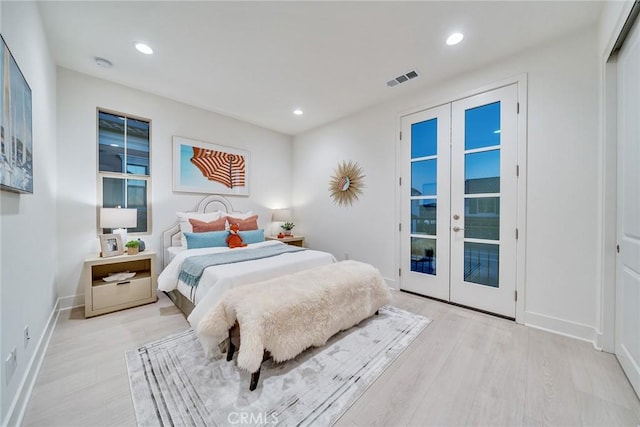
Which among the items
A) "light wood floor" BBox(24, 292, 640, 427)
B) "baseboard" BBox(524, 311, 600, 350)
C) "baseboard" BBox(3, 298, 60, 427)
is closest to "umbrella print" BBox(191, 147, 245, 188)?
"light wood floor" BBox(24, 292, 640, 427)

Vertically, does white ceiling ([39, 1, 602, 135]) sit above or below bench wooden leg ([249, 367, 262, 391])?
above

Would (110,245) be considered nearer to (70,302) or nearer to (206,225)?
(70,302)

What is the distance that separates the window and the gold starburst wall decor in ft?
9.03

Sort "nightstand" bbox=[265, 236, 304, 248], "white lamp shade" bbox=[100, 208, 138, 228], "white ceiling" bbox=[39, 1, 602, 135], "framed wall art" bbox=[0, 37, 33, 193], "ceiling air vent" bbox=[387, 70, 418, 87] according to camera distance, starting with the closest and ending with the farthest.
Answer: "framed wall art" bbox=[0, 37, 33, 193] < "white ceiling" bbox=[39, 1, 602, 135] < "white lamp shade" bbox=[100, 208, 138, 228] < "ceiling air vent" bbox=[387, 70, 418, 87] < "nightstand" bbox=[265, 236, 304, 248]

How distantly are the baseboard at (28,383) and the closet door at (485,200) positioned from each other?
3.57 m

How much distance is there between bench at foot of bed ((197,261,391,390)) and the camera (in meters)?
1.53

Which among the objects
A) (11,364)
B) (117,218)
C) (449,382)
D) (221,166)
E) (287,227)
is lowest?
(449,382)

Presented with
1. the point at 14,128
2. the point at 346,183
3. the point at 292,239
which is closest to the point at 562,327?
the point at 346,183

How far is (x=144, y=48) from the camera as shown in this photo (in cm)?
237

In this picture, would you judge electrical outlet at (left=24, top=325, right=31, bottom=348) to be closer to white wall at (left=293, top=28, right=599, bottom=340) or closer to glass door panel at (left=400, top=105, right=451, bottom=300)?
glass door panel at (left=400, top=105, right=451, bottom=300)

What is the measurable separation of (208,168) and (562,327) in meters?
4.66

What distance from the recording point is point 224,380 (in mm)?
1601

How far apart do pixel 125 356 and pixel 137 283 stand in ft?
3.84

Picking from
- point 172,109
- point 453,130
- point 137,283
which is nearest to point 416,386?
point 453,130
